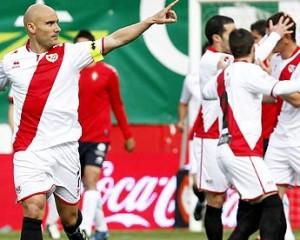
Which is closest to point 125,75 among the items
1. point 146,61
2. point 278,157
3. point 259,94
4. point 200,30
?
point 146,61

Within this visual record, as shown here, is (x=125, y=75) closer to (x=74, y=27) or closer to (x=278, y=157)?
(x=74, y=27)

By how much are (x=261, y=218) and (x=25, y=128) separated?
2.27 metres

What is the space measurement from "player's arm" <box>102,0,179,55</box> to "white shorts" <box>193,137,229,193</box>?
251 centimetres

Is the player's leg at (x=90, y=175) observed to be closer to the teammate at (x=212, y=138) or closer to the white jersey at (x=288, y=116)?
the teammate at (x=212, y=138)

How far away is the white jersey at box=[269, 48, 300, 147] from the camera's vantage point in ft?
42.1

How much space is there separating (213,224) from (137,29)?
2.72 m

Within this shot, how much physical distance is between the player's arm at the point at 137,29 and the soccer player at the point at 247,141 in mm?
1193

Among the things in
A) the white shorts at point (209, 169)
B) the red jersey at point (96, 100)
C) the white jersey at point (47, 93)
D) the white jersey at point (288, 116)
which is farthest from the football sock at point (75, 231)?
the red jersey at point (96, 100)

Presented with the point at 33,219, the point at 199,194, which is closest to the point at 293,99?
the point at 33,219

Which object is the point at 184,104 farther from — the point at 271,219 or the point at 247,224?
the point at 271,219

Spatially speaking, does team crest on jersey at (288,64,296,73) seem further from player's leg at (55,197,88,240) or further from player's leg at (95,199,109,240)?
player's leg at (95,199,109,240)

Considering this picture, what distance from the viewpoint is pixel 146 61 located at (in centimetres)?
1788

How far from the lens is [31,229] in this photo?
420 inches

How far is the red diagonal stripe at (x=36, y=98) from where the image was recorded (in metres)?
10.8
